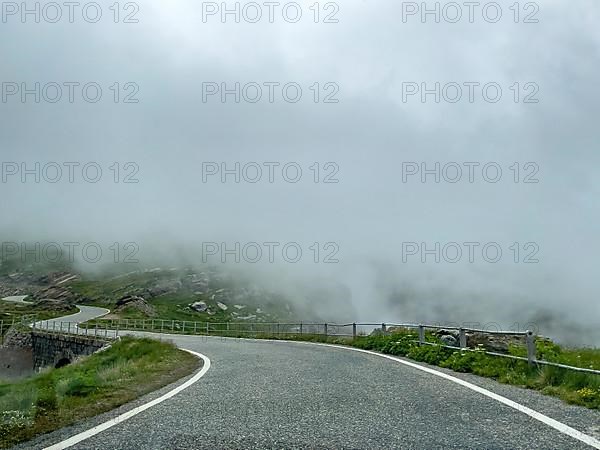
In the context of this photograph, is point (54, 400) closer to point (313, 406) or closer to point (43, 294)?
point (313, 406)

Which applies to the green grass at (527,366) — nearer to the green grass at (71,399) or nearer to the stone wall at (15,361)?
the green grass at (71,399)

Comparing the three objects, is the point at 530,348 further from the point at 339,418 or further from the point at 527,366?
the point at 339,418

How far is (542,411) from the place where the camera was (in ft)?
25.8

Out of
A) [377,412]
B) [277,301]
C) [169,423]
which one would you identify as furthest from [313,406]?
[277,301]

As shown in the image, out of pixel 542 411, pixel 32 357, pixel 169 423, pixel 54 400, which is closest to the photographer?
pixel 169 423

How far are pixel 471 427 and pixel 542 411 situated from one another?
1714 mm

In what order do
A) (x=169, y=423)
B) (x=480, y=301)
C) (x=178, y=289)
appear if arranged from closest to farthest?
(x=169, y=423) < (x=178, y=289) < (x=480, y=301)

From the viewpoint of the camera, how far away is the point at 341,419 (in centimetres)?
745

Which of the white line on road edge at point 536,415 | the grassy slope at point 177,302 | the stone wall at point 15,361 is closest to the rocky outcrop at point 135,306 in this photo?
the grassy slope at point 177,302

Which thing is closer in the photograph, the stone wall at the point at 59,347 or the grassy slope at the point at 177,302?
the stone wall at the point at 59,347

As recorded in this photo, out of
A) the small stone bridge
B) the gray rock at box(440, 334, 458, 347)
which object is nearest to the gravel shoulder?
the gray rock at box(440, 334, 458, 347)

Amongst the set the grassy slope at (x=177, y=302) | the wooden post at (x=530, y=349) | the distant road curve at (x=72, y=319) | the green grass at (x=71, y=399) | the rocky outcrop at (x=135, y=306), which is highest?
the wooden post at (x=530, y=349)

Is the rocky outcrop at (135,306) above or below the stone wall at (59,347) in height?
below

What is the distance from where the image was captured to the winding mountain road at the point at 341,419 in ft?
20.1
